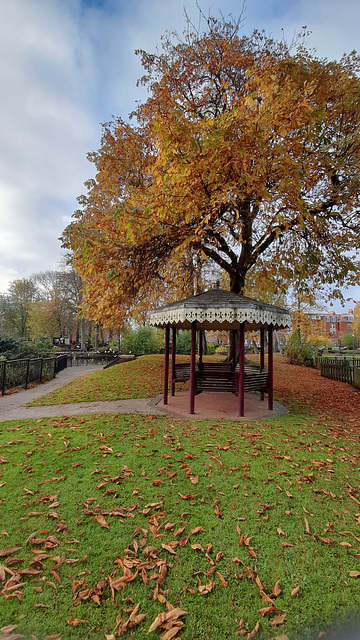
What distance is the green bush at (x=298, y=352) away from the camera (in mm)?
19047

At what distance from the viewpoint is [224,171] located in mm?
8039

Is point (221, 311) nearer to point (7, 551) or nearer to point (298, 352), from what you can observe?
point (7, 551)

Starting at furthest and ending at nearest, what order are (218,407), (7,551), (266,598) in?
(218,407) → (7,551) → (266,598)

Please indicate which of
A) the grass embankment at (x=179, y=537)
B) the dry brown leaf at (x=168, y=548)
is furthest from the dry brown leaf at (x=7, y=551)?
the dry brown leaf at (x=168, y=548)

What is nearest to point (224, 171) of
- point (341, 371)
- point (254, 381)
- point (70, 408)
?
point (254, 381)

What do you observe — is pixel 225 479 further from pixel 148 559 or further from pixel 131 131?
pixel 131 131

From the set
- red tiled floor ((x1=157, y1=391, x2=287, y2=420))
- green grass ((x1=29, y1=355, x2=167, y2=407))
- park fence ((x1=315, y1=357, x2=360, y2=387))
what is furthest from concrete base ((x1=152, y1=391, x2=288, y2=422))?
park fence ((x1=315, y1=357, x2=360, y2=387))

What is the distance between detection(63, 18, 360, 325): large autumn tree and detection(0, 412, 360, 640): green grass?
4925 millimetres

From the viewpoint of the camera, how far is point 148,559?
8.88ft

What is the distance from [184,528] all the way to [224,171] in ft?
25.9

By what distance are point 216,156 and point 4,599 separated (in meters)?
8.05

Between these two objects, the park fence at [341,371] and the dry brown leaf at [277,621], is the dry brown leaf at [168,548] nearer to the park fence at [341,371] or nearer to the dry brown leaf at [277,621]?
the dry brown leaf at [277,621]

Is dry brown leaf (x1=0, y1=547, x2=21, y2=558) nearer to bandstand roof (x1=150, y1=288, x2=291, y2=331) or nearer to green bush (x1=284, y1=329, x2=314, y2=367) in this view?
bandstand roof (x1=150, y1=288, x2=291, y2=331)

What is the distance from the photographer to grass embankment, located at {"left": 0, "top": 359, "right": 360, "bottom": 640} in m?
2.25
